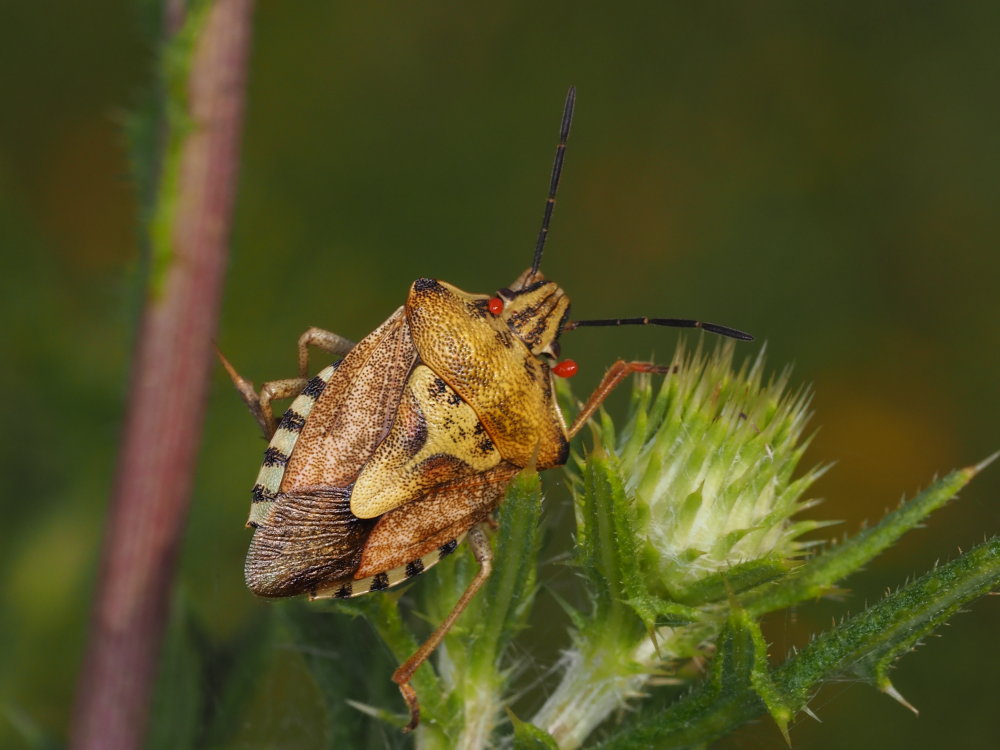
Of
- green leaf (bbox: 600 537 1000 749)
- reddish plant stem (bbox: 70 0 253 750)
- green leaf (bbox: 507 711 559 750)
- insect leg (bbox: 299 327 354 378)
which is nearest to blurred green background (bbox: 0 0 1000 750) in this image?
insect leg (bbox: 299 327 354 378)

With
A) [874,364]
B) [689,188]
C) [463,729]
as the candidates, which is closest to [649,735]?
[463,729]

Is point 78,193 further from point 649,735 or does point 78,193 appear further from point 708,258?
point 649,735

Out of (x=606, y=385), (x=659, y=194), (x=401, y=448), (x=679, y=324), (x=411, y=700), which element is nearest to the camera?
(x=411, y=700)

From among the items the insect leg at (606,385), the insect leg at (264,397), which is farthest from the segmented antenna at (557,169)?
the insect leg at (264,397)

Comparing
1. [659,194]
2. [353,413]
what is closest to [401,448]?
[353,413]

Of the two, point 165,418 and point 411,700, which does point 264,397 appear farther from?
point 411,700

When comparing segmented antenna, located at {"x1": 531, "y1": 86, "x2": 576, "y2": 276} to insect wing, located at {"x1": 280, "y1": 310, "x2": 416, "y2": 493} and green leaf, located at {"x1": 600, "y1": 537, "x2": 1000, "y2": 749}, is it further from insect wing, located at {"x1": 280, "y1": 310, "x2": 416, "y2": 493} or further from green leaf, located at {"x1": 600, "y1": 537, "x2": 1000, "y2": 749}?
green leaf, located at {"x1": 600, "y1": 537, "x2": 1000, "y2": 749}

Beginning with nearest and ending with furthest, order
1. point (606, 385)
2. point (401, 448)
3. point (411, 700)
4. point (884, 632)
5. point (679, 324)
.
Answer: point (884, 632) → point (411, 700) → point (401, 448) → point (606, 385) → point (679, 324)

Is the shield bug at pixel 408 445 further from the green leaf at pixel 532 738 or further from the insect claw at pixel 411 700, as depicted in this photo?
the green leaf at pixel 532 738
